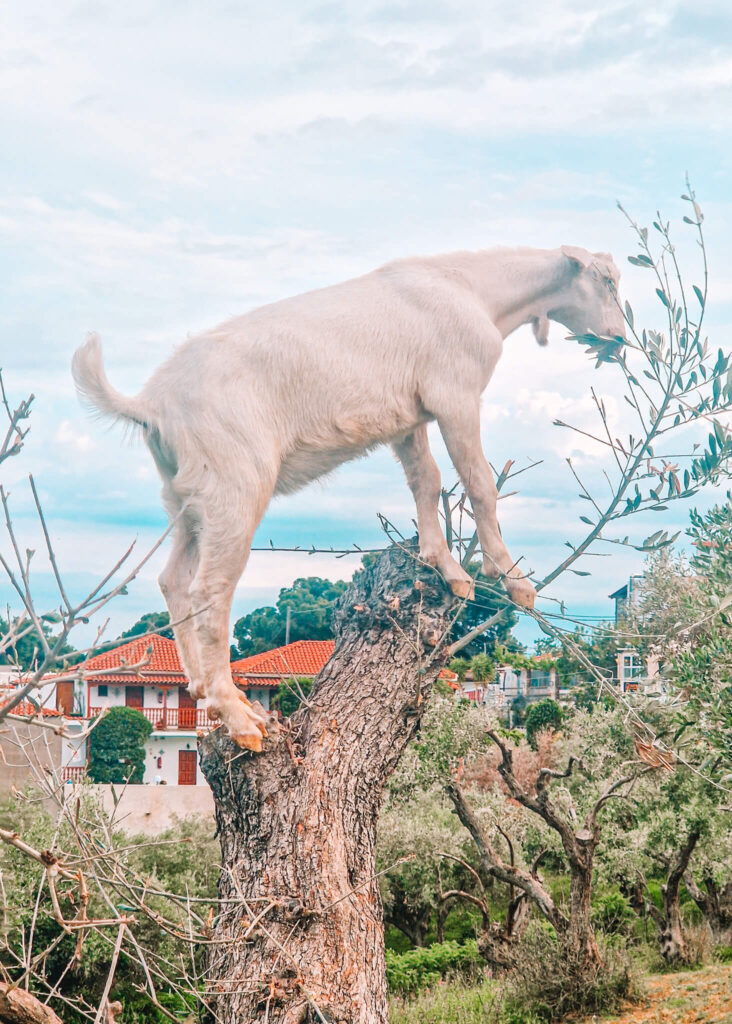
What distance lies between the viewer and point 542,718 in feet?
94.8

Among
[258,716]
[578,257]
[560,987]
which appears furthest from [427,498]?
[560,987]

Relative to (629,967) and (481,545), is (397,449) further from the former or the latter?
(629,967)

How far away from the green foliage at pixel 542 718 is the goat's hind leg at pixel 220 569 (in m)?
24.3

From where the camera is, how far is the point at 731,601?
5.55m

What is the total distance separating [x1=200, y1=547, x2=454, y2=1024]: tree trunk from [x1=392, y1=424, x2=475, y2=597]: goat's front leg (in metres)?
0.15

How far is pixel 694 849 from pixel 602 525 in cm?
1358

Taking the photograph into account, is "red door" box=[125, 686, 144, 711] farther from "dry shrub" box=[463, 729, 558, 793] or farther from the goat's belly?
the goat's belly

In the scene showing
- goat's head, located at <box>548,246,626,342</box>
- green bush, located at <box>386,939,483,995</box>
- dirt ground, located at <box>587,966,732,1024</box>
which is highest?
goat's head, located at <box>548,246,626,342</box>

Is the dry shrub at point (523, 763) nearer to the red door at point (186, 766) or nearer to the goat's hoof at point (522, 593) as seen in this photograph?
the red door at point (186, 766)

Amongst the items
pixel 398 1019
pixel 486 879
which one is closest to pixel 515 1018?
pixel 398 1019

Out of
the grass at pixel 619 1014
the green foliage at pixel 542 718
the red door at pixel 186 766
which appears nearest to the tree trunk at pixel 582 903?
the grass at pixel 619 1014

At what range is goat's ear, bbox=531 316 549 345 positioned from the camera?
591 centimetres

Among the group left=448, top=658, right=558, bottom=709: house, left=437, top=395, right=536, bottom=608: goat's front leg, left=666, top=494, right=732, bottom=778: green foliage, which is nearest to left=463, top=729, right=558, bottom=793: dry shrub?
left=448, top=658, right=558, bottom=709: house

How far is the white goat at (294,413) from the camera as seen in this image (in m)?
4.77
